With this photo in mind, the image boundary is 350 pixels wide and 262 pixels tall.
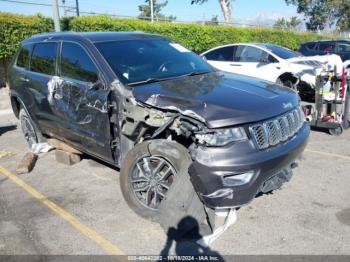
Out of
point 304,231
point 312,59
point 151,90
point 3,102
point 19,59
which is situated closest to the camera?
point 304,231

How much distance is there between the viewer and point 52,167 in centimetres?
582

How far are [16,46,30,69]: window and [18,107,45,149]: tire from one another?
0.76 meters

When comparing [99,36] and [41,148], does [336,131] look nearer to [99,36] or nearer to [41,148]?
[99,36]

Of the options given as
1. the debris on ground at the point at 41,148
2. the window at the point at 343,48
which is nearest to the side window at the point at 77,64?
the debris on ground at the point at 41,148

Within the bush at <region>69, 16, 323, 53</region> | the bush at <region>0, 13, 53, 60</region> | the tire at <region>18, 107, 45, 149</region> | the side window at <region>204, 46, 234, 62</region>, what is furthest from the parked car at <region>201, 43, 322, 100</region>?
the tire at <region>18, 107, 45, 149</region>

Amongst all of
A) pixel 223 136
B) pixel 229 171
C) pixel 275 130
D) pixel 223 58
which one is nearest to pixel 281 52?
pixel 223 58

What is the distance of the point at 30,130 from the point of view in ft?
21.8

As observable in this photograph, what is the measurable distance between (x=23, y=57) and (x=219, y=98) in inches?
156

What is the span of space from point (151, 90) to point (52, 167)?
2574mm

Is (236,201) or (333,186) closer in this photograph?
(236,201)

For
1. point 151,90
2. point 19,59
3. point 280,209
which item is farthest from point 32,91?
point 280,209

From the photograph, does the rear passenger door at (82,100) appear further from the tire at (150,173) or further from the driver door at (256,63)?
the driver door at (256,63)

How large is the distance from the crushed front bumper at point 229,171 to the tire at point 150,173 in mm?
261

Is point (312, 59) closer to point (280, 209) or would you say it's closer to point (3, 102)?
point (280, 209)
